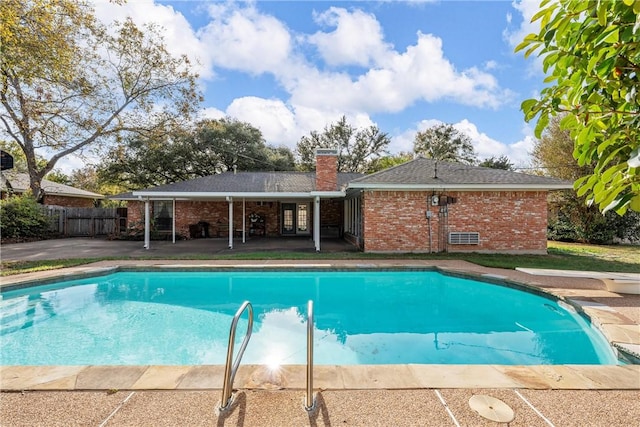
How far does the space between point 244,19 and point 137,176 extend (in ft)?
62.3

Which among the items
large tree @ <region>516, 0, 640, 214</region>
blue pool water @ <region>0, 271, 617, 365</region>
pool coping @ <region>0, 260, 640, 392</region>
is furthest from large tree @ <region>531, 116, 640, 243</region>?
large tree @ <region>516, 0, 640, 214</region>

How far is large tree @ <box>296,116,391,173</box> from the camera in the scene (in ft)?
103

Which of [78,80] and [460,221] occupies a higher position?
[78,80]

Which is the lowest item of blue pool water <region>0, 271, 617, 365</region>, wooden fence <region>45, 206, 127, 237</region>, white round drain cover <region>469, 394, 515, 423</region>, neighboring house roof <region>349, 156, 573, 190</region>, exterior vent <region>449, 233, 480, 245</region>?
blue pool water <region>0, 271, 617, 365</region>

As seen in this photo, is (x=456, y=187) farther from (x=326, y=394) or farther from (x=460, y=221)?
(x=326, y=394)

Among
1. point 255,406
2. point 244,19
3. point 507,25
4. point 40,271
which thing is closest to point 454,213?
point 507,25

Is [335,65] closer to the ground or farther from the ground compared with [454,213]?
farther from the ground

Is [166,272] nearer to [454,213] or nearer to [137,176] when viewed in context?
[454,213]

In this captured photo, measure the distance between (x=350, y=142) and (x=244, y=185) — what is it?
60.1ft

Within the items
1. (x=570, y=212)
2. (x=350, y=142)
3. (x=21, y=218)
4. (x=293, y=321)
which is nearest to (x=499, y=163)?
(x=570, y=212)

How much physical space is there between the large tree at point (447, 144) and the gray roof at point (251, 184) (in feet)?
54.5

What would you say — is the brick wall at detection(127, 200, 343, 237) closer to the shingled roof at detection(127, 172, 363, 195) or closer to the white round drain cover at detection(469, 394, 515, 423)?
the shingled roof at detection(127, 172, 363, 195)

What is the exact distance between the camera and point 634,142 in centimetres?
122

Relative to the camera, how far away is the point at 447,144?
31.5m
